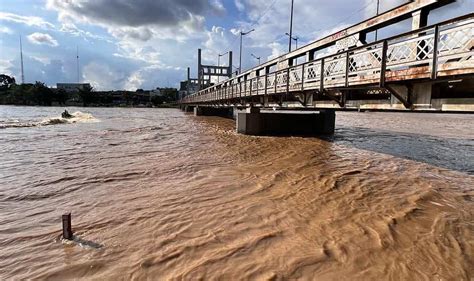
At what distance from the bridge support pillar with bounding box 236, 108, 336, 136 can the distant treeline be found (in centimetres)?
12229

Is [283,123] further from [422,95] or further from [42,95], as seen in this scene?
[42,95]

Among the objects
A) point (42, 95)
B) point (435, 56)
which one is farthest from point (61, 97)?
point (435, 56)

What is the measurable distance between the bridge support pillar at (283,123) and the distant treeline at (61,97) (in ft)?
401

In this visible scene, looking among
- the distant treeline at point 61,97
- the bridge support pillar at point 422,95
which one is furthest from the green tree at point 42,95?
the bridge support pillar at point 422,95

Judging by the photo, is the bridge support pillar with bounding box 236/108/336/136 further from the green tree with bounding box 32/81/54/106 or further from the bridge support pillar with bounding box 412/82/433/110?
the green tree with bounding box 32/81/54/106

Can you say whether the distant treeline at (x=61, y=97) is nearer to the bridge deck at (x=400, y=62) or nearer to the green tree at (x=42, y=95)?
the green tree at (x=42, y=95)

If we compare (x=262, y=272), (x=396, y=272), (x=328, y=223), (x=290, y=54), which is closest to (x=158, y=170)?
(x=328, y=223)

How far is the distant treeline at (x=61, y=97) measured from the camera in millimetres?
122125

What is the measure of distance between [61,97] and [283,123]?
126811 mm

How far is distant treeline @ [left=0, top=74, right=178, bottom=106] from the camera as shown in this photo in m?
122

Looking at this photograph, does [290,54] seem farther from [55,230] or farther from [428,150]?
[55,230]

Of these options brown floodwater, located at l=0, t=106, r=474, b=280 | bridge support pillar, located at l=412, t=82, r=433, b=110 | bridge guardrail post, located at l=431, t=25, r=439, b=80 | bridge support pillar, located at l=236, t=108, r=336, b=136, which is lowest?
brown floodwater, located at l=0, t=106, r=474, b=280

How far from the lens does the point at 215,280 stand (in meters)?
4.20

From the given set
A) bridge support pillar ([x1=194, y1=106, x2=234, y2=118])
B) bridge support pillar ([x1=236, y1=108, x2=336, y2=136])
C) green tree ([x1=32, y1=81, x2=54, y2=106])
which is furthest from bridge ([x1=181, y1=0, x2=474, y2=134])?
green tree ([x1=32, y1=81, x2=54, y2=106])
